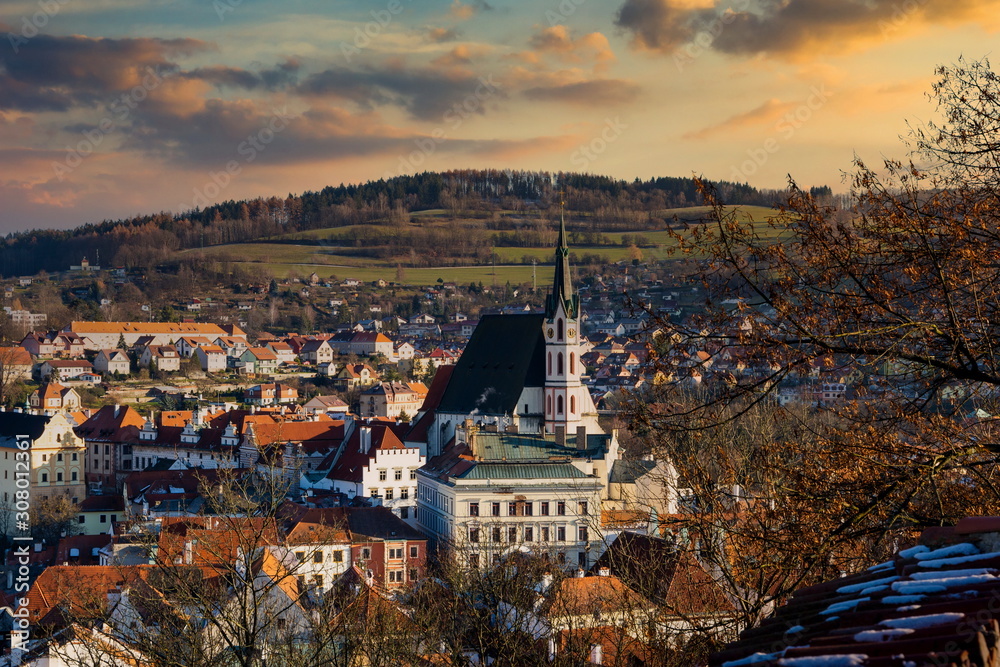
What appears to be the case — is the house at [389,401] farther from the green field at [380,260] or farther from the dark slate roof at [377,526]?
the green field at [380,260]

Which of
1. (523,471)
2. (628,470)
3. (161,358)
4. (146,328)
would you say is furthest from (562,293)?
(146,328)

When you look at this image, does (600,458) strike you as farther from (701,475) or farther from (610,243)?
(610,243)

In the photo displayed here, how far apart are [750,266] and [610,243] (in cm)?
17516

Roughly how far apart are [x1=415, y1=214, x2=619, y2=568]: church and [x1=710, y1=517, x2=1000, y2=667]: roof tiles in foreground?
1939 centimetres

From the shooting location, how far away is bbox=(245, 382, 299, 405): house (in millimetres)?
101125

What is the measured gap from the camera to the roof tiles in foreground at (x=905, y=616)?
180 inches

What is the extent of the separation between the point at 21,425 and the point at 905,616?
7028 centimetres

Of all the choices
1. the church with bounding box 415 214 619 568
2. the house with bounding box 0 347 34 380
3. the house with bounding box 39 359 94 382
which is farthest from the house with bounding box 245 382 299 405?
the church with bounding box 415 214 619 568

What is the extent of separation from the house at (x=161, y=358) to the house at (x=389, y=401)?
28.3 meters

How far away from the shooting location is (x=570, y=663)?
15.7 meters

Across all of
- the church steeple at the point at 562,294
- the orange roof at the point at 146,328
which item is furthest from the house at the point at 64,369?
the church steeple at the point at 562,294

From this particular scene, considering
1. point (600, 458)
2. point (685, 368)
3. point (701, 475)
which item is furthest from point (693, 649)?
point (600, 458)

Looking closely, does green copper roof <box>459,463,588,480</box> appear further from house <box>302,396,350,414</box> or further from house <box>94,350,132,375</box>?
house <box>94,350,132,375</box>

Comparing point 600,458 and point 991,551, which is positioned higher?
point 991,551
